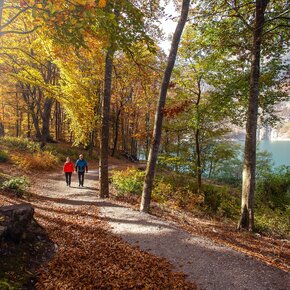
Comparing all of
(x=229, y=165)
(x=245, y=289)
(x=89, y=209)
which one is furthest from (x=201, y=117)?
(x=229, y=165)

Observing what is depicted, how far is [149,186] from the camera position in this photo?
27.7 feet

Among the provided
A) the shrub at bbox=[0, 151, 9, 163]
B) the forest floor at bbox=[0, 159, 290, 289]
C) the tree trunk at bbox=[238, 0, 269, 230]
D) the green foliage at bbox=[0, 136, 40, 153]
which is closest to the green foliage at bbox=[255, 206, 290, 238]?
the forest floor at bbox=[0, 159, 290, 289]

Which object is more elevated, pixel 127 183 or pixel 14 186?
pixel 14 186

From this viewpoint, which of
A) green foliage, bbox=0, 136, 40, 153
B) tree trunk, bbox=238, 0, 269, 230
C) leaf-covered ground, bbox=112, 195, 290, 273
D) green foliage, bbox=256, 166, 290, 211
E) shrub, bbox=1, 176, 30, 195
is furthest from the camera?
green foliage, bbox=0, 136, 40, 153

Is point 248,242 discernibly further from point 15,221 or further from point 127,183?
point 15,221

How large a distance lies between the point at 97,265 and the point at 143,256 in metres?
1.06

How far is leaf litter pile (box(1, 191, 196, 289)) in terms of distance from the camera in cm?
383

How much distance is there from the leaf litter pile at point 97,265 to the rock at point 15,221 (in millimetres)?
778

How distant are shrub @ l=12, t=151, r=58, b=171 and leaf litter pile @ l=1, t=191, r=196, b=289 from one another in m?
10.1

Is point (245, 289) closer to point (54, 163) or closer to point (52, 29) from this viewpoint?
point (52, 29)

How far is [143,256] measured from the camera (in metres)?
4.97

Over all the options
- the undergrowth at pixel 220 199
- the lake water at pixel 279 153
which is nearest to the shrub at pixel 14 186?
the undergrowth at pixel 220 199

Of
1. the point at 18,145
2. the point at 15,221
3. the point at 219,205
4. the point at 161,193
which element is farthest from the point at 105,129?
the point at 18,145

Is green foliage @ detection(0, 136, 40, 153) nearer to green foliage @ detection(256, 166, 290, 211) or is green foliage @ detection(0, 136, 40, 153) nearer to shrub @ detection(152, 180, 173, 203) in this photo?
shrub @ detection(152, 180, 173, 203)
